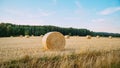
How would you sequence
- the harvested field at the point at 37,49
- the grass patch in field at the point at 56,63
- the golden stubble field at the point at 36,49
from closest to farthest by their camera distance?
the grass patch in field at the point at 56,63 → the harvested field at the point at 37,49 → the golden stubble field at the point at 36,49

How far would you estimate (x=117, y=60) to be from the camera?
26.2ft

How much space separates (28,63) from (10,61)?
645 mm

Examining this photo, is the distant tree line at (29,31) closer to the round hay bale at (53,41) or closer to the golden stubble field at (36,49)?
the golden stubble field at (36,49)

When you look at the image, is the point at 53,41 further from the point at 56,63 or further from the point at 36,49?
the point at 56,63

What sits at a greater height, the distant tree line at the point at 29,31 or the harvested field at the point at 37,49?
the harvested field at the point at 37,49

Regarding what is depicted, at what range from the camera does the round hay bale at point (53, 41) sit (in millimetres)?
11742

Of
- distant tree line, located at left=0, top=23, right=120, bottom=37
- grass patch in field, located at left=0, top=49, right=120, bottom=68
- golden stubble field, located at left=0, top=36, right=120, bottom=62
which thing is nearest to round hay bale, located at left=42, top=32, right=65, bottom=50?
golden stubble field, located at left=0, top=36, right=120, bottom=62

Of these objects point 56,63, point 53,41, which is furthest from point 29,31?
point 56,63

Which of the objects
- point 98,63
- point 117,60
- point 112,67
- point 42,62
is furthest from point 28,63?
point 117,60

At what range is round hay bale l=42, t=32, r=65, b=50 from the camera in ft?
38.5

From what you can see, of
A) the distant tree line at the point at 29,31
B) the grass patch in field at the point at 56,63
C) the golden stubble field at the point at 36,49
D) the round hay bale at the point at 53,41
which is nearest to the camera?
the grass patch in field at the point at 56,63

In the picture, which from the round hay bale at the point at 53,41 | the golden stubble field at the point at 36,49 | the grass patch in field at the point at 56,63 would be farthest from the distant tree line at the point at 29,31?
the grass patch in field at the point at 56,63

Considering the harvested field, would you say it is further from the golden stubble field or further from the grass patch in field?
the grass patch in field

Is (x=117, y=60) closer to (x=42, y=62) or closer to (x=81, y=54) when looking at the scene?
(x=81, y=54)
